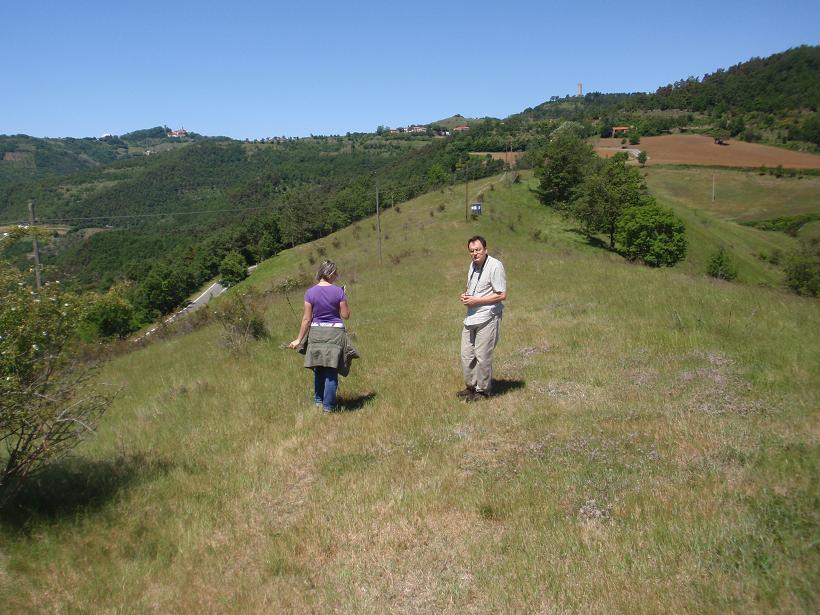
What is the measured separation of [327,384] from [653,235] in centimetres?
3513

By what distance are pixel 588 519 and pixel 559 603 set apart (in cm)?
93

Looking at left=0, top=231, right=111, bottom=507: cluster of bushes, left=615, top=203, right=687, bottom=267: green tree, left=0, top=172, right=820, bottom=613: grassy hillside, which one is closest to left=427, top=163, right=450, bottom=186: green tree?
left=615, top=203, right=687, bottom=267: green tree

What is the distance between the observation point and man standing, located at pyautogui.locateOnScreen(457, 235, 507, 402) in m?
6.38

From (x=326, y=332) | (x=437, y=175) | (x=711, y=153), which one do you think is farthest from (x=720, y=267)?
(x=711, y=153)

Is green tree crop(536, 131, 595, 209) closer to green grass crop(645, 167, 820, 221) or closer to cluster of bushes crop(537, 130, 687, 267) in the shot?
cluster of bushes crop(537, 130, 687, 267)

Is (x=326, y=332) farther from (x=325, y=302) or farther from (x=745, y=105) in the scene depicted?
(x=745, y=105)

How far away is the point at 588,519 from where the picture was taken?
3631mm

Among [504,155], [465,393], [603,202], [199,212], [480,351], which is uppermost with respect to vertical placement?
[504,155]

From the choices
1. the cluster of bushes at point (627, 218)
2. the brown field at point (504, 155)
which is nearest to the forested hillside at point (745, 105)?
the brown field at point (504, 155)

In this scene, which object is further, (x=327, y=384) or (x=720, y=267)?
(x=720, y=267)

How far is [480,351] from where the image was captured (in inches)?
253

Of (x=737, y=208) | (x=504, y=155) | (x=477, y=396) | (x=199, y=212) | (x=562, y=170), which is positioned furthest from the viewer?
(x=504, y=155)

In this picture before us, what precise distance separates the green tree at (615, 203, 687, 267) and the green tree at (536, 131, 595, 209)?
819 cm

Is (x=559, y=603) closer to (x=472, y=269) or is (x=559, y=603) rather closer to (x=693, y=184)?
(x=472, y=269)
